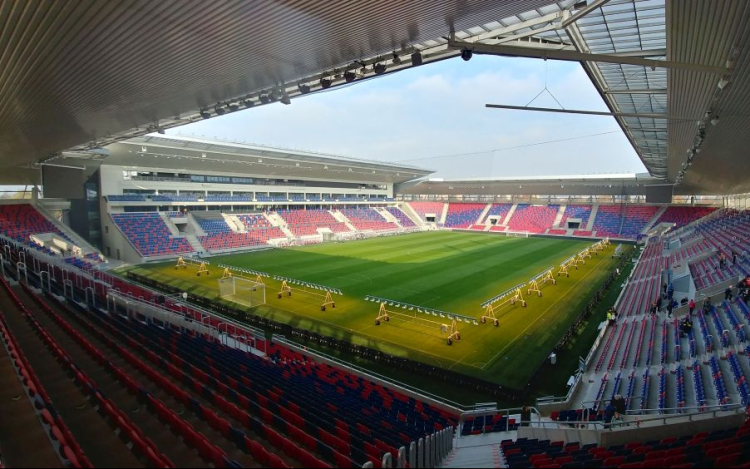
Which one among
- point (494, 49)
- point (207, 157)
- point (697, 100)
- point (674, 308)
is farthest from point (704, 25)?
point (207, 157)

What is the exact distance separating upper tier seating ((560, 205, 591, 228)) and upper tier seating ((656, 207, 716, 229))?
27.5ft

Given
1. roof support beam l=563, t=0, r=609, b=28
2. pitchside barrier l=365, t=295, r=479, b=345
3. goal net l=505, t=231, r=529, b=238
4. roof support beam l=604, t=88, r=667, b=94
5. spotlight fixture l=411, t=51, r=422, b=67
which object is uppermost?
spotlight fixture l=411, t=51, r=422, b=67

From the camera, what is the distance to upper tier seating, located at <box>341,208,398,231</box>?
57.3m

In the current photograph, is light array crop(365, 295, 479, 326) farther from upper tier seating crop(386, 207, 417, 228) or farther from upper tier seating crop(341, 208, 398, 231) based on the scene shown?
upper tier seating crop(386, 207, 417, 228)

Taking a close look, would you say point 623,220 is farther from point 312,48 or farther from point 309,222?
point 312,48

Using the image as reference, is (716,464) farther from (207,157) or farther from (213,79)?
(207,157)

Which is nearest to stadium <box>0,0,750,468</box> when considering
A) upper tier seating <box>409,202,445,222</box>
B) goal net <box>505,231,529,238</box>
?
goal net <box>505,231,529,238</box>

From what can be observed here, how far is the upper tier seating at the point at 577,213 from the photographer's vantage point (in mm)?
55791

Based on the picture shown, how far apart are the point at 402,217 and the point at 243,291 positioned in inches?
1816

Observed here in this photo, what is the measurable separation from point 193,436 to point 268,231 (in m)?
41.8

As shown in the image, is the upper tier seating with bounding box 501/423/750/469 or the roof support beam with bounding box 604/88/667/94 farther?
the roof support beam with bounding box 604/88/667/94

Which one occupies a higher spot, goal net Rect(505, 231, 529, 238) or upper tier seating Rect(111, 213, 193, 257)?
upper tier seating Rect(111, 213, 193, 257)

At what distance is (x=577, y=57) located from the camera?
6855 millimetres

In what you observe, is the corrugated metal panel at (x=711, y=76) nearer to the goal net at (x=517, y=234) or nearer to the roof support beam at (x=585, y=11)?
the roof support beam at (x=585, y=11)
